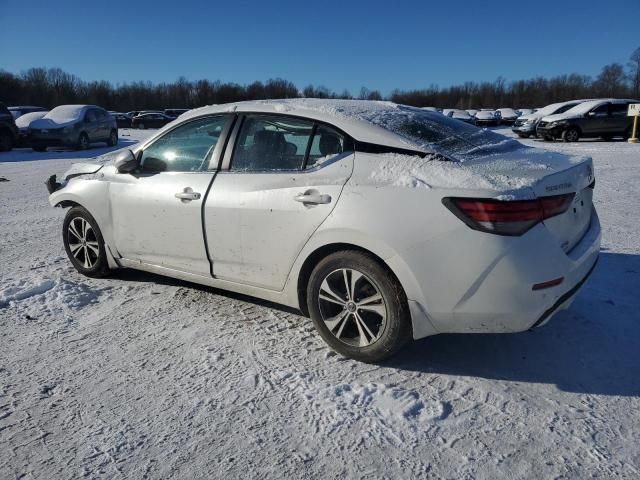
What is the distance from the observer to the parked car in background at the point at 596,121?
19.0 m

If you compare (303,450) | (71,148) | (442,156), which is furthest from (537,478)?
(71,148)

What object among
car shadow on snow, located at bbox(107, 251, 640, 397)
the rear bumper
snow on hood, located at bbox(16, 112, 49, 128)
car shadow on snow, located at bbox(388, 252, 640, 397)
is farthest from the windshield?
the rear bumper

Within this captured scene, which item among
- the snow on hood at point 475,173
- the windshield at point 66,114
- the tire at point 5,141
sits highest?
the windshield at point 66,114

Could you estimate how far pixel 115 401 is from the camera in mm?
2555

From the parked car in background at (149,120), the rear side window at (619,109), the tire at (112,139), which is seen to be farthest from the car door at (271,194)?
the parked car in background at (149,120)

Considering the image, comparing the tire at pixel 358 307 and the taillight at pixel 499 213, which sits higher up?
the taillight at pixel 499 213

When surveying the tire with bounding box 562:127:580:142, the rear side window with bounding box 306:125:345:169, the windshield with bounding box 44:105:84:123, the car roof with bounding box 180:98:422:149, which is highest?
the windshield with bounding box 44:105:84:123

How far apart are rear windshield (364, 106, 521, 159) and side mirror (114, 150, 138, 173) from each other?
1.91 metres

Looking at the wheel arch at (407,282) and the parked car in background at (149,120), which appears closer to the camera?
the wheel arch at (407,282)

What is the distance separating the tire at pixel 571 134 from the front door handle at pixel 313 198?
19.5 meters

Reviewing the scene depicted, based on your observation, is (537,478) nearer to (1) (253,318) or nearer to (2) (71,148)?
(1) (253,318)

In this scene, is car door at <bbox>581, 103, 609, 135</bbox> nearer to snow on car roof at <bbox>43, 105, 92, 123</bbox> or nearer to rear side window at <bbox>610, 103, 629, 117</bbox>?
rear side window at <bbox>610, 103, 629, 117</bbox>

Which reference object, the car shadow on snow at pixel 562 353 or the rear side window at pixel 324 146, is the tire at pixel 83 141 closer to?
the rear side window at pixel 324 146

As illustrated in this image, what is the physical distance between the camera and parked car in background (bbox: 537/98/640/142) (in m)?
19.0
